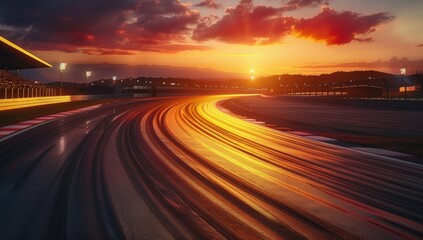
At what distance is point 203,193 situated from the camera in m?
7.46

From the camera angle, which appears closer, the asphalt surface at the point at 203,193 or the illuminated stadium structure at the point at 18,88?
the asphalt surface at the point at 203,193

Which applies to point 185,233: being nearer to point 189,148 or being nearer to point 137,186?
point 137,186

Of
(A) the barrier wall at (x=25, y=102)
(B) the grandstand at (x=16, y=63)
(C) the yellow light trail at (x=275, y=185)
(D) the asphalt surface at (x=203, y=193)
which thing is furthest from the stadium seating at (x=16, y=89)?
(C) the yellow light trail at (x=275, y=185)

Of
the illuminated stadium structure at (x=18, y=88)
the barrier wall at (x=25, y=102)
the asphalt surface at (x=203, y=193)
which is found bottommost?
the asphalt surface at (x=203, y=193)

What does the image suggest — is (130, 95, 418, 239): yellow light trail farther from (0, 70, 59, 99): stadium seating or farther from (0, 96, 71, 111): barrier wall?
(0, 70, 59, 99): stadium seating

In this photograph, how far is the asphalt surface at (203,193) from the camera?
5.59m

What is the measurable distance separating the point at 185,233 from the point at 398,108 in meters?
40.3

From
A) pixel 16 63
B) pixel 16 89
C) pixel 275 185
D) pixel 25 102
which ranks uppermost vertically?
pixel 16 63

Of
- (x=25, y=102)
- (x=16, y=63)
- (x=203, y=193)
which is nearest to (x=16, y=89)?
(x=25, y=102)

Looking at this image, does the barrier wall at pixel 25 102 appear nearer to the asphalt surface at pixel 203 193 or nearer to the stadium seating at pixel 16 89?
the stadium seating at pixel 16 89

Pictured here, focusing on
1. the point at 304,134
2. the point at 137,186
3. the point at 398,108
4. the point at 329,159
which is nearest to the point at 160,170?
the point at 137,186

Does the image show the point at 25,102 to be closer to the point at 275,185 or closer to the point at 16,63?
the point at 16,63

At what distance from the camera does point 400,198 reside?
7238mm

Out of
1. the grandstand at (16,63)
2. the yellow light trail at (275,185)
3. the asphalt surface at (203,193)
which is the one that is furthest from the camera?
the grandstand at (16,63)
